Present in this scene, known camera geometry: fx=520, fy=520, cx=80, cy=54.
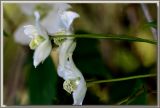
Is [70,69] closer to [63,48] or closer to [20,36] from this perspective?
[63,48]

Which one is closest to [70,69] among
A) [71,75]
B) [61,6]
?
[71,75]

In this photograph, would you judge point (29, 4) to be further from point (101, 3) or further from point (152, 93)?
point (152, 93)

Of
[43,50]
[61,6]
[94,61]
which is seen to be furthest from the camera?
[94,61]

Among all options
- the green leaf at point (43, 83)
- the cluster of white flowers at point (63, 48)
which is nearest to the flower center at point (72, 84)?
the cluster of white flowers at point (63, 48)

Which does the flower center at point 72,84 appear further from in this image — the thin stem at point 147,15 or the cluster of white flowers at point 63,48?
the thin stem at point 147,15

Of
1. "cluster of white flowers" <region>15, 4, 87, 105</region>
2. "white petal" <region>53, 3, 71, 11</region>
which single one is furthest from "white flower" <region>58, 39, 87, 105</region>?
"white petal" <region>53, 3, 71, 11</region>

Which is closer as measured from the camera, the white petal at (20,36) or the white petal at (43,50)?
the white petal at (43,50)

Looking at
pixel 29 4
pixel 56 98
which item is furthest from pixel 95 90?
pixel 29 4
